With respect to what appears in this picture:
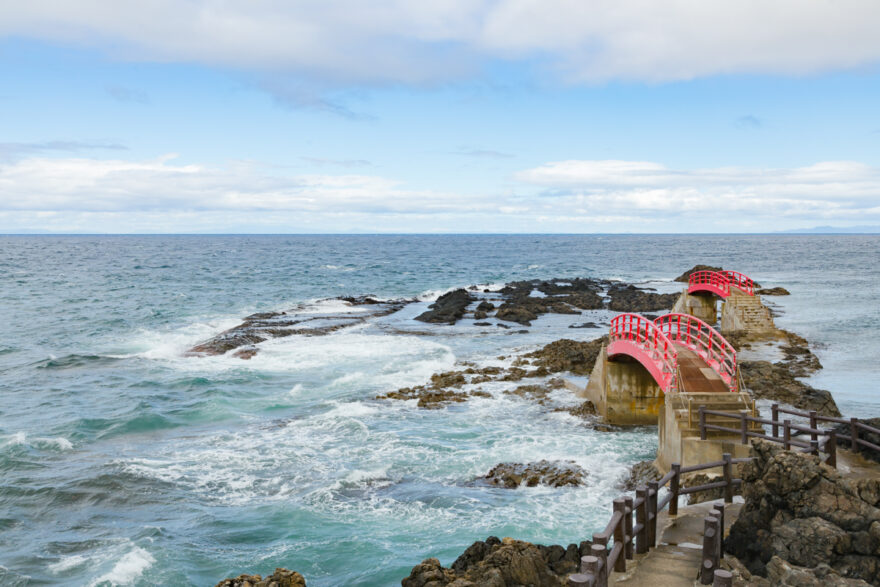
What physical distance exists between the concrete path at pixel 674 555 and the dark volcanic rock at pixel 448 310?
33.9m

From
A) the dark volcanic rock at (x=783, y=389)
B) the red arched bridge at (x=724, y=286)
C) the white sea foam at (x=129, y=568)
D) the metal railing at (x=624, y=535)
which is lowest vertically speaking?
the white sea foam at (x=129, y=568)

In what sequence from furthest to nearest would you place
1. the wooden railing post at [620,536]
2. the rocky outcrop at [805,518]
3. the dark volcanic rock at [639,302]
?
the dark volcanic rock at [639,302] → the wooden railing post at [620,536] → the rocky outcrop at [805,518]

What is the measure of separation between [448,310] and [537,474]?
3120 centimetres

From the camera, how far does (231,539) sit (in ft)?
46.4

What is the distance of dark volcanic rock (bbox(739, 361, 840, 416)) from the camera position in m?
20.3

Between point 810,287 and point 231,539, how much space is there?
217 feet

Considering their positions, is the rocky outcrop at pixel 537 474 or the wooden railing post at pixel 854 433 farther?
the rocky outcrop at pixel 537 474

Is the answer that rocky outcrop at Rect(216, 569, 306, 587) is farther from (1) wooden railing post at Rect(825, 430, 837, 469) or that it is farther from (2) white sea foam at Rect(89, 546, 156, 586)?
(1) wooden railing post at Rect(825, 430, 837, 469)

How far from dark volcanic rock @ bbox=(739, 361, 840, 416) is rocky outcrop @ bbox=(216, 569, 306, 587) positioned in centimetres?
1672

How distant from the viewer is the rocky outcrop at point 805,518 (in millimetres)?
7746

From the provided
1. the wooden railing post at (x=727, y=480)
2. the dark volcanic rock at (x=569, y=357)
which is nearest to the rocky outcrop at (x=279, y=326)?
the dark volcanic rock at (x=569, y=357)

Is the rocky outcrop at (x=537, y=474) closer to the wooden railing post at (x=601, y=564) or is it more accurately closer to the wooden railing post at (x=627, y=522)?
the wooden railing post at (x=627, y=522)

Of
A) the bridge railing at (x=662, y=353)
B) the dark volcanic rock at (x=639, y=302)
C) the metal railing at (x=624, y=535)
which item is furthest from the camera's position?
the dark volcanic rock at (x=639, y=302)

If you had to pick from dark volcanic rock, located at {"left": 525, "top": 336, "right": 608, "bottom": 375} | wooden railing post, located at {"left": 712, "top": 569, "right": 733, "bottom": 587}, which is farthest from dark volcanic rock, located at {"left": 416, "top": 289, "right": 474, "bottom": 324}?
wooden railing post, located at {"left": 712, "top": 569, "right": 733, "bottom": 587}
